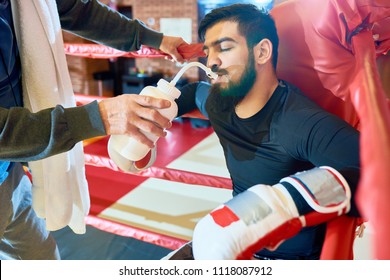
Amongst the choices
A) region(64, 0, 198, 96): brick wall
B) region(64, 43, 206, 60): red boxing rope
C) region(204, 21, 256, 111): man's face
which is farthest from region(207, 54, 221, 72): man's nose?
region(64, 0, 198, 96): brick wall

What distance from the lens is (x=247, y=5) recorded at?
698 mm

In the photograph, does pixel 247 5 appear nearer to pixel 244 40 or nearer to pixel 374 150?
pixel 244 40

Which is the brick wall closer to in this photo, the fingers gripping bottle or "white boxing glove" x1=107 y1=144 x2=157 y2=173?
"white boxing glove" x1=107 y1=144 x2=157 y2=173

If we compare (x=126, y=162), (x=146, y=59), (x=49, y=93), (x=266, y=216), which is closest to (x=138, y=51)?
(x=49, y=93)

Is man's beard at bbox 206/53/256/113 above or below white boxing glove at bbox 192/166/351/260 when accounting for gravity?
above

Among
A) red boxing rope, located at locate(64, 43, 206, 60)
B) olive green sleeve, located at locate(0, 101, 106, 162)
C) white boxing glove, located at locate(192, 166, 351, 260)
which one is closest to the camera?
white boxing glove, located at locate(192, 166, 351, 260)

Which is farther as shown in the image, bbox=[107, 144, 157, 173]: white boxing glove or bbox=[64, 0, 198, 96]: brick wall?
bbox=[64, 0, 198, 96]: brick wall

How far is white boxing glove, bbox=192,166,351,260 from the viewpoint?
17.9 inches

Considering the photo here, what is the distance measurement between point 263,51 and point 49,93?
52 centimetres

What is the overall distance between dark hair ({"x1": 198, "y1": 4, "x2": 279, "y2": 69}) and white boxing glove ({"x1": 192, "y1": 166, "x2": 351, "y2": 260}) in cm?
32

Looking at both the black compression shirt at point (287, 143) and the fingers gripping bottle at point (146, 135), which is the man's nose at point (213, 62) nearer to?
the fingers gripping bottle at point (146, 135)

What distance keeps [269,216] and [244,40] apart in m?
0.36

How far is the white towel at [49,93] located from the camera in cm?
82

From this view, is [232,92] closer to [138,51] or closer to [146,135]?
[146,135]
